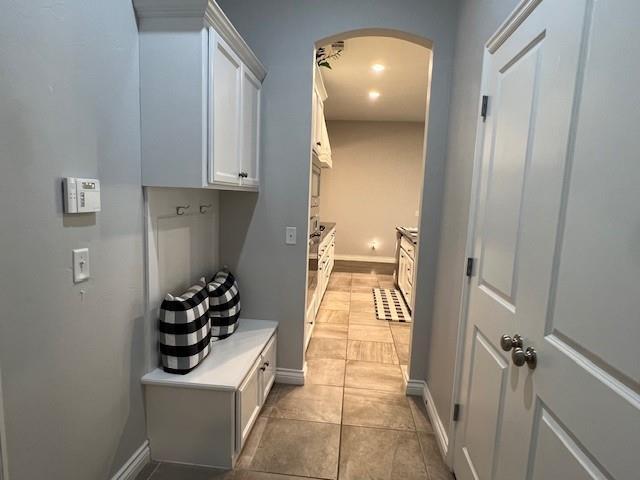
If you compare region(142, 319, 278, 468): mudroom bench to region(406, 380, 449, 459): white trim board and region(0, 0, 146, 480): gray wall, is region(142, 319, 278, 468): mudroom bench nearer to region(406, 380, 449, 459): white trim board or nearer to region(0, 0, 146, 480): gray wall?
region(0, 0, 146, 480): gray wall

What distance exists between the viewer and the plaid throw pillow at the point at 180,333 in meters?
1.71

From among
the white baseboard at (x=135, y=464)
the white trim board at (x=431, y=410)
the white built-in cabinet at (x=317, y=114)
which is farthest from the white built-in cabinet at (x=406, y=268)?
the white baseboard at (x=135, y=464)

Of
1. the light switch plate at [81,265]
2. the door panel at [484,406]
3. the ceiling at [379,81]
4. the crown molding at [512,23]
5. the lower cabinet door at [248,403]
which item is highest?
the ceiling at [379,81]

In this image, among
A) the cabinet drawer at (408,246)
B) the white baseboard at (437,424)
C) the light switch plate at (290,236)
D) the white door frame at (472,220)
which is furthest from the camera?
the cabinet drawer at (408,246)

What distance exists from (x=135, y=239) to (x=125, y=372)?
605 millimetres

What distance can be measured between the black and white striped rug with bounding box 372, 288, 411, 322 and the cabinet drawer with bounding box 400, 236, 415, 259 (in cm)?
68

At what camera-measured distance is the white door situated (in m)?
0.72

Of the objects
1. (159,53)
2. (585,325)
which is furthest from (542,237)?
(159,53)

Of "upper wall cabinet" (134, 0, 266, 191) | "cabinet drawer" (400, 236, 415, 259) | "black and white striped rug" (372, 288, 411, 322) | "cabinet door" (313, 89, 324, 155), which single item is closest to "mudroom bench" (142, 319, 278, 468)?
"upper wall cabinet" (134, 0, 266, 191)

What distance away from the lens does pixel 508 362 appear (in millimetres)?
1250

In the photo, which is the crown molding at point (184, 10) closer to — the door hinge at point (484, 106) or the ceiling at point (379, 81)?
the door hinge at point (484, 106)

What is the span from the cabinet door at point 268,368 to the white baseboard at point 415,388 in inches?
38.2

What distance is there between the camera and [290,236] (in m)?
2.40

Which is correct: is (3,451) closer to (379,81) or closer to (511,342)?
(511,342)
